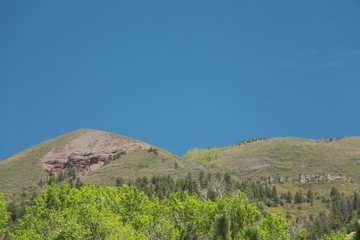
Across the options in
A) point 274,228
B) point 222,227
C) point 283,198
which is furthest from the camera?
point 283,198

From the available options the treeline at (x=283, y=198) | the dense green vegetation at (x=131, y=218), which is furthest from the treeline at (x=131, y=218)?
the treeline at (x=283, y=198)

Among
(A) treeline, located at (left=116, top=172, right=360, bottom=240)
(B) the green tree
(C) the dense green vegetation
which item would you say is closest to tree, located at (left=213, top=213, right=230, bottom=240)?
(C) the dense green vegetation

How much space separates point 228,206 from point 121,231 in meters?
15.7

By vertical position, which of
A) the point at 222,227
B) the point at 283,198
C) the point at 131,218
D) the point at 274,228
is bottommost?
the point at 274,228

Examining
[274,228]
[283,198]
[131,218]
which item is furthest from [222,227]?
[283,198]

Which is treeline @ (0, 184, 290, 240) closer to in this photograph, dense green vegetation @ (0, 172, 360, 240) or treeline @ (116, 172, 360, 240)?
dense green vegetation @ (0, 172, 360, 240)

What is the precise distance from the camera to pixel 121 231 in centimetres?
4191

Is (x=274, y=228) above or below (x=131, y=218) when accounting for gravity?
below

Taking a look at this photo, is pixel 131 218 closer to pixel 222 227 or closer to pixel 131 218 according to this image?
pixel 131 218

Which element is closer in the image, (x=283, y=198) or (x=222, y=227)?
(x=222, y=227)

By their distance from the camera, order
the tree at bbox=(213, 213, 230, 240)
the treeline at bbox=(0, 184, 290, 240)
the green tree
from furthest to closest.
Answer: the green tree < the tree at bbox=(213, 213, 230, 240) < the treeline at bbox=(0, 184, 290, 240)

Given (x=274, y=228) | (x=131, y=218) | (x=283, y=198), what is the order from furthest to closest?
(x=283, y=198)
(x=274, y=228)
(x=131, y=218)

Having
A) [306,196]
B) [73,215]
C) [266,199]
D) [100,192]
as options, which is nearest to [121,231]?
[73,215]

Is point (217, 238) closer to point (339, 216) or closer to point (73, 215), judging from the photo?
point (73, 215)
